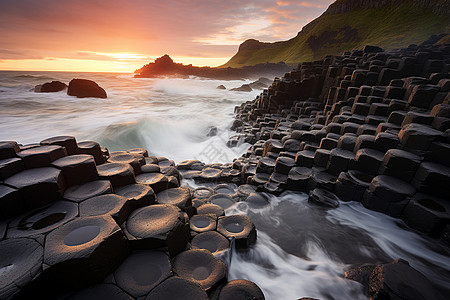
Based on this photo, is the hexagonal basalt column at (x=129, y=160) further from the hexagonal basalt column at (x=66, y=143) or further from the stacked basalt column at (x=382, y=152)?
the stacked basalt column at (x=382, y=152)

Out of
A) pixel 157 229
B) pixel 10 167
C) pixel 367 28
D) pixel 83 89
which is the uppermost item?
pixel 367 28

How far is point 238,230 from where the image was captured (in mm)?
3430

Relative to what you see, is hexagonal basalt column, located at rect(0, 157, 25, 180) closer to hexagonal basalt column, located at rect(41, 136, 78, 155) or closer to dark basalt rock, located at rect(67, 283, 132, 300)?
hexagonal basalt column, located at rect(41, 136, 78, 155)

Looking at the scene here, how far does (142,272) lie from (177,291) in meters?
0.50

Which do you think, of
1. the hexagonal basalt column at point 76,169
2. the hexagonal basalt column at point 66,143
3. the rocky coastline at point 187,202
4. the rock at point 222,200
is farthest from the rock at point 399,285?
the hexagonal basalt column at point 66,143

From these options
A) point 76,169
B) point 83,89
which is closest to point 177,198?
point 76,169

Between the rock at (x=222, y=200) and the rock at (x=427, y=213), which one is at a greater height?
the rock at (x=427, y=213)

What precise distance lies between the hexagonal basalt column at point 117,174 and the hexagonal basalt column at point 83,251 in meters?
1.03

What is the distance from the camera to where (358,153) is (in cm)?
445

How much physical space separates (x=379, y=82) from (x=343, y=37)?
71529 millimetres

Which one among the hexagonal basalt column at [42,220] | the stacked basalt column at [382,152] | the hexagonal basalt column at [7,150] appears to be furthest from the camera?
the stacked basalt column at [382,152]

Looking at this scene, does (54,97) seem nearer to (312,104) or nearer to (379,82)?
(312,104)

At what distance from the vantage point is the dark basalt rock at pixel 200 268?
7.51 ft

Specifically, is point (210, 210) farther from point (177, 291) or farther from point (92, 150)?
point (92, 150)
